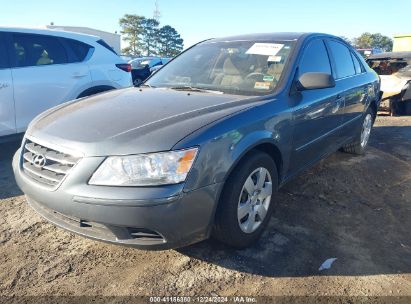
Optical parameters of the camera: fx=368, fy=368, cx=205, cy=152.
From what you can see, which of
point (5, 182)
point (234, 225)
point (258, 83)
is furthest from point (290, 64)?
point (5, 182)

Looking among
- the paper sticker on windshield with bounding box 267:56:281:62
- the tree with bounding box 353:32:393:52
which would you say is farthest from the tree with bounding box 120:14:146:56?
the paper sticker on windshield with bounding box 267:56:281:62

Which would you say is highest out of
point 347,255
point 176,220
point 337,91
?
point 337,91

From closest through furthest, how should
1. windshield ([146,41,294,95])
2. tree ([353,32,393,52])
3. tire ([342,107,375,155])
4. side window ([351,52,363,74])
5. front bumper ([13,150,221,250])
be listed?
front bumper ([13,150,221,250]), windshield ([146,41,294,95]), side window ([351,52,363,74]), tire ([342,107,375,155]), tree ([353,32,393,52])

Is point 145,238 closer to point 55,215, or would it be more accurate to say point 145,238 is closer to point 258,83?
point 55,215

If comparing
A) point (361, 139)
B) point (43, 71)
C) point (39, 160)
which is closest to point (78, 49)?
point (43, 71)

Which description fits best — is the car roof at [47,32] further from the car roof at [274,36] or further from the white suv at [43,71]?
the car roof at [274,36]

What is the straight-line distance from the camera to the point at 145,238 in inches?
89.8

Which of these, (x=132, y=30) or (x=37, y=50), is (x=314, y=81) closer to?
(x=37, y=50)

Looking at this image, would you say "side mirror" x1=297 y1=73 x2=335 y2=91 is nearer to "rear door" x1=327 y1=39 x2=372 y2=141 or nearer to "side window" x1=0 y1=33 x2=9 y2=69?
"rear door" x1=327 y1=39 x2=372 y2=141

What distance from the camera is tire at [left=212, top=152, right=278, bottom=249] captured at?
251cm

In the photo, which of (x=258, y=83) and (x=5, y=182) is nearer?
(x=258, y=83)

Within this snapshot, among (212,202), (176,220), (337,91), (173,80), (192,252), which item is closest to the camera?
(176,220)

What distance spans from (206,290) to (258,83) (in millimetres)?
1776

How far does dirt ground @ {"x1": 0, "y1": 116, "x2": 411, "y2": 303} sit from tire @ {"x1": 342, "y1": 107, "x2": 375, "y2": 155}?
1534 millimetres
